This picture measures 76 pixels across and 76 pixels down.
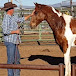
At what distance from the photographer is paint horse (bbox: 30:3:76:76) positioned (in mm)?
6375

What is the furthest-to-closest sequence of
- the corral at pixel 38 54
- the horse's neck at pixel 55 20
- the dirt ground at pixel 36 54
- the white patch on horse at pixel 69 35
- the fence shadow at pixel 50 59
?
the fence shadow at pixel 50 59 → the corral at pixel 38 54 → the dirt ground at pixel 36 54 → the horse's neck at pixel 55 20 → the white patch on horse at pixel 69 35

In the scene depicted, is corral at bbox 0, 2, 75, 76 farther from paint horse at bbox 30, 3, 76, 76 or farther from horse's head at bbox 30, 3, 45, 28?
horse's head at bbox 30, 3, 45, 28

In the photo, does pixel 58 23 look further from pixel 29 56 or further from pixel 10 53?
pixel 29 56

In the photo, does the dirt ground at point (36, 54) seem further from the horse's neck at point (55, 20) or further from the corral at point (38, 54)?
the horse's neck at point (55, 20)

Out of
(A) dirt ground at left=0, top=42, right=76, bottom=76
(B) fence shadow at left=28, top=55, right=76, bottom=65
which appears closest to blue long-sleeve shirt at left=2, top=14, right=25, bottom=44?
(A) dirt ground at left=0, top=42, right=76, bottom=76

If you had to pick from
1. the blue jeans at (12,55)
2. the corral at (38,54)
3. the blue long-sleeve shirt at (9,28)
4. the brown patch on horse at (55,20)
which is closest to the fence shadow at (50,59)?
the corral at (38,54)

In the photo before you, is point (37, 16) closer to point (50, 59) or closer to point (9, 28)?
point (9, 28)

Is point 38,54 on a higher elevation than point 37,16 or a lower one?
lower

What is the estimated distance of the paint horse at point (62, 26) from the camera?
638 cm

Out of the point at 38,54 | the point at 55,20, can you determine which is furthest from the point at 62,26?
the point at 38,54

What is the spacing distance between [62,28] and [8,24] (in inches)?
65.7

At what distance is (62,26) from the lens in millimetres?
6500

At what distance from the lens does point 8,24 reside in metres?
5.32

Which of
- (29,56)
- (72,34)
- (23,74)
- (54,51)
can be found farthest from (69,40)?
(54,51)
